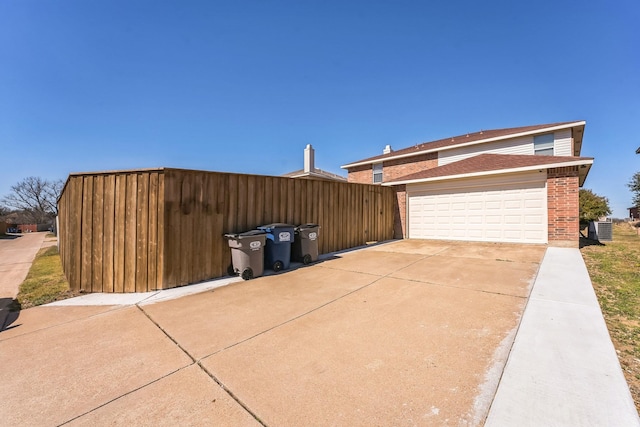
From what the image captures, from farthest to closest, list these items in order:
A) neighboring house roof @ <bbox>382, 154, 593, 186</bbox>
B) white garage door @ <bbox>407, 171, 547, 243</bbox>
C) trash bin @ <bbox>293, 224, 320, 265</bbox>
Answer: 1. white garage door @ <bbox>407, 171, 547, 243</bbox>
2. neighboring house roof @ <bbox>382, 154, 593, 186</bbox>
3. trash bin @ <bbox>293, 224, 320, 265</bbox>

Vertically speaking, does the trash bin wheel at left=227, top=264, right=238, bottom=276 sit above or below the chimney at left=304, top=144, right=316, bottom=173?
below

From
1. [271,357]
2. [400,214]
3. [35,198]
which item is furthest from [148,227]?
[35,198]

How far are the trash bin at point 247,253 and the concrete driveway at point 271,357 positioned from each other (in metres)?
0.83

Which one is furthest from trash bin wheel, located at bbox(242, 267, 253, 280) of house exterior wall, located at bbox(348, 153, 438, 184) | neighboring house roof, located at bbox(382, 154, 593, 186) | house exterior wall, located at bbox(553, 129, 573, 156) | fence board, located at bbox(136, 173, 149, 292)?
house exterior wall, located at bbox(553, 129, 573, 156)

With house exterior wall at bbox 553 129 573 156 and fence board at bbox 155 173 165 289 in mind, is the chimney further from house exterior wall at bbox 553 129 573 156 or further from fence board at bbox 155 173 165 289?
fence board at bbox 155 173 165 289

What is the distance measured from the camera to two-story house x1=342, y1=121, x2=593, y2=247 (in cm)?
860

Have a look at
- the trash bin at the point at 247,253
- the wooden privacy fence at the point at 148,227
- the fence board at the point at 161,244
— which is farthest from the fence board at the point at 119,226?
the trash bin at the point at 247,253

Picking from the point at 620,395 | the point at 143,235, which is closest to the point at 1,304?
the point at 143,235

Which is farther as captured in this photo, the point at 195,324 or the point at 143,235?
the point at 143,235

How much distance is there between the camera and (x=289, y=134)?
21125mm

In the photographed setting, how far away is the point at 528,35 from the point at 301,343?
13.4 meters

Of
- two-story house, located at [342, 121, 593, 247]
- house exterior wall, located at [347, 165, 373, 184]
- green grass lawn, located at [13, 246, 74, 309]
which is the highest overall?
house exterior wall, located at [347, 165, 373, 184]

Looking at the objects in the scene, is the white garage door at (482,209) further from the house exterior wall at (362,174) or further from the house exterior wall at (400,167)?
the house exterior wall at (362,174)

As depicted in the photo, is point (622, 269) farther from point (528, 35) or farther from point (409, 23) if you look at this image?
point (409, 23)
